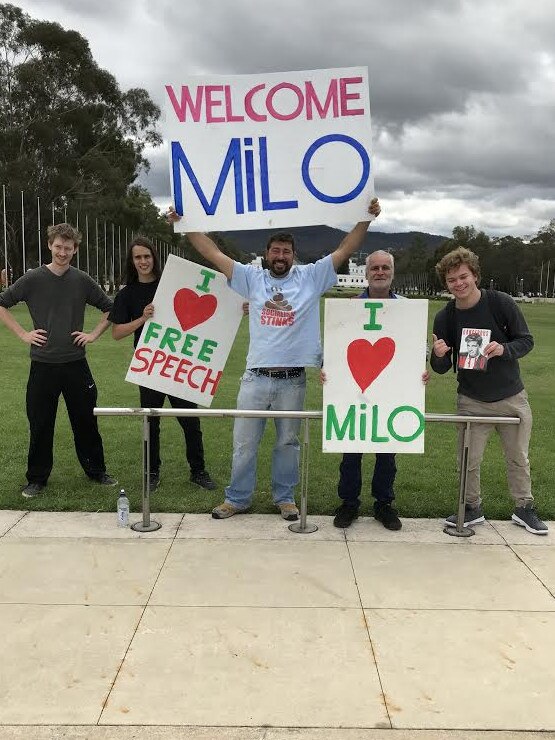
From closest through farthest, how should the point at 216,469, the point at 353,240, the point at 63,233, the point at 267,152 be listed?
the point at 267,152
the point at 353,240
the point at 63,233
the point at 216,469

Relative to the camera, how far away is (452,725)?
2.58 meters

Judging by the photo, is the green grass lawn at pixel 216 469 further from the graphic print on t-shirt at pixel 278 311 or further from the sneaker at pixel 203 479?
the graphic print on t-shirt at pixel 278 311

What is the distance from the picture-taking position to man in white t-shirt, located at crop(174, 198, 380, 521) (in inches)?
171

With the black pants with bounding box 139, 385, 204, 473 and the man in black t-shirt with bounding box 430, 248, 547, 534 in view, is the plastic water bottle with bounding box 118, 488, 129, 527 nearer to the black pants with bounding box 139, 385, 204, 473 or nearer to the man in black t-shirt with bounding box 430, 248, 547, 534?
the black pants with bounding box 139, 385, 204, 473

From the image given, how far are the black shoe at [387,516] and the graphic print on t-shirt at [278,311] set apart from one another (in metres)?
1.56

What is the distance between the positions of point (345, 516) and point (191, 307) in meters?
1.95

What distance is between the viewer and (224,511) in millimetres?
4832

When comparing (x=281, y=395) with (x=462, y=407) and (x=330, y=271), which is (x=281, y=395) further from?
(x=462, y=407)

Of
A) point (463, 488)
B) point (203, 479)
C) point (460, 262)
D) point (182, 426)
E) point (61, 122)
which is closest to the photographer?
point (460, 262)

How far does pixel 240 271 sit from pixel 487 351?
1769 millimetres

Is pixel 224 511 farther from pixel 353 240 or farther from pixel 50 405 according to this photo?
pixel 353 240

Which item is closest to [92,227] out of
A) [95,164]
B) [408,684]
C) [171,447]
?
[95,164]

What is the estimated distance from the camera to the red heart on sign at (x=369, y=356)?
433 cm

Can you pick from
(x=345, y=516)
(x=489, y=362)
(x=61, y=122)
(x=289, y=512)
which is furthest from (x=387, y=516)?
(x=61, y=122)
